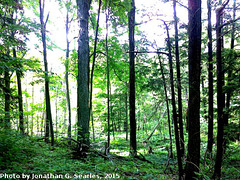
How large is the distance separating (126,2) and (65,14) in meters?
7.79

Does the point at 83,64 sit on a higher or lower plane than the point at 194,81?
higher

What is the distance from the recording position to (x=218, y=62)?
381 centimetres

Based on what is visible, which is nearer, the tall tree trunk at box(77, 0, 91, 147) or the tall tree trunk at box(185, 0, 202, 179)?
the tall tree trunk at box(185, 0, 202, 179)

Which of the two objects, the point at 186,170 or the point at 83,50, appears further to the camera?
the point at 83,50

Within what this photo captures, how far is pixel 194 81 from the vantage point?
4.29m

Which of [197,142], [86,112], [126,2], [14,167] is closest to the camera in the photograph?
[14,167]

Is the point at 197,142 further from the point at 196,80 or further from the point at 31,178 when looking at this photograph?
the point at 31,178

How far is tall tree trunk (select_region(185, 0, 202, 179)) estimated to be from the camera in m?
4.21

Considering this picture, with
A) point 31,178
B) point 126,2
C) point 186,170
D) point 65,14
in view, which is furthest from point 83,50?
point 65,14

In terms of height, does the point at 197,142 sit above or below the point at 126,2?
below

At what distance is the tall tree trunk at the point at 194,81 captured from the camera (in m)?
4.21

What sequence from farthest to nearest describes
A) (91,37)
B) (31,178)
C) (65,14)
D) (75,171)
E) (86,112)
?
(65,14), (91,37), (86,112), (75,171), (31,178)

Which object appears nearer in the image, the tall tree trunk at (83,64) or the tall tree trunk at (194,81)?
the tall tree trunk at (194,81)

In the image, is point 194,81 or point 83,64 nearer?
point 194,81
